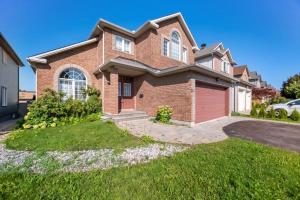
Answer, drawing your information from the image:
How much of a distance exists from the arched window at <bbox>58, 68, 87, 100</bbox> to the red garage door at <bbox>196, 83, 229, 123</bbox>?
872 cm

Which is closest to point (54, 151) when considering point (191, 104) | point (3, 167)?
point (3, 167)

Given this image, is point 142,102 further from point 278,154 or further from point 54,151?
point 278,154

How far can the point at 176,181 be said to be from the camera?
2.79 m

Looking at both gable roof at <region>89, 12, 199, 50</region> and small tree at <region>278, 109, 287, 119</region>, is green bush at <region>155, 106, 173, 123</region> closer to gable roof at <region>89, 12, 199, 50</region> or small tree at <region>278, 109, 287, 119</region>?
gable roof at <region>89, 12, 199, 50</region>

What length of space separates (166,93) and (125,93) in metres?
3.77

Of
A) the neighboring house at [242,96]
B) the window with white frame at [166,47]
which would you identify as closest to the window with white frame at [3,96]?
the window with white frame at [166,47]

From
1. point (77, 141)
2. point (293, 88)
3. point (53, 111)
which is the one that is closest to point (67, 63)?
point (53, 111)

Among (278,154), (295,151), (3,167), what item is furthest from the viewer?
(295,151)

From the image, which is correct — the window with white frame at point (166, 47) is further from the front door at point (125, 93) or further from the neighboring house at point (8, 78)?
the neighboring house at point (8, 78)

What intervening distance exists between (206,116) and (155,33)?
806 cm

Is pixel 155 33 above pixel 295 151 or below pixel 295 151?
above

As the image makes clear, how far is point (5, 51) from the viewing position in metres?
11.7

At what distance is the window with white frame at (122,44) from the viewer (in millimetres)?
11675

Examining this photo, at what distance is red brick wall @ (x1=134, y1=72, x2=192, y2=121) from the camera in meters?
8.31
